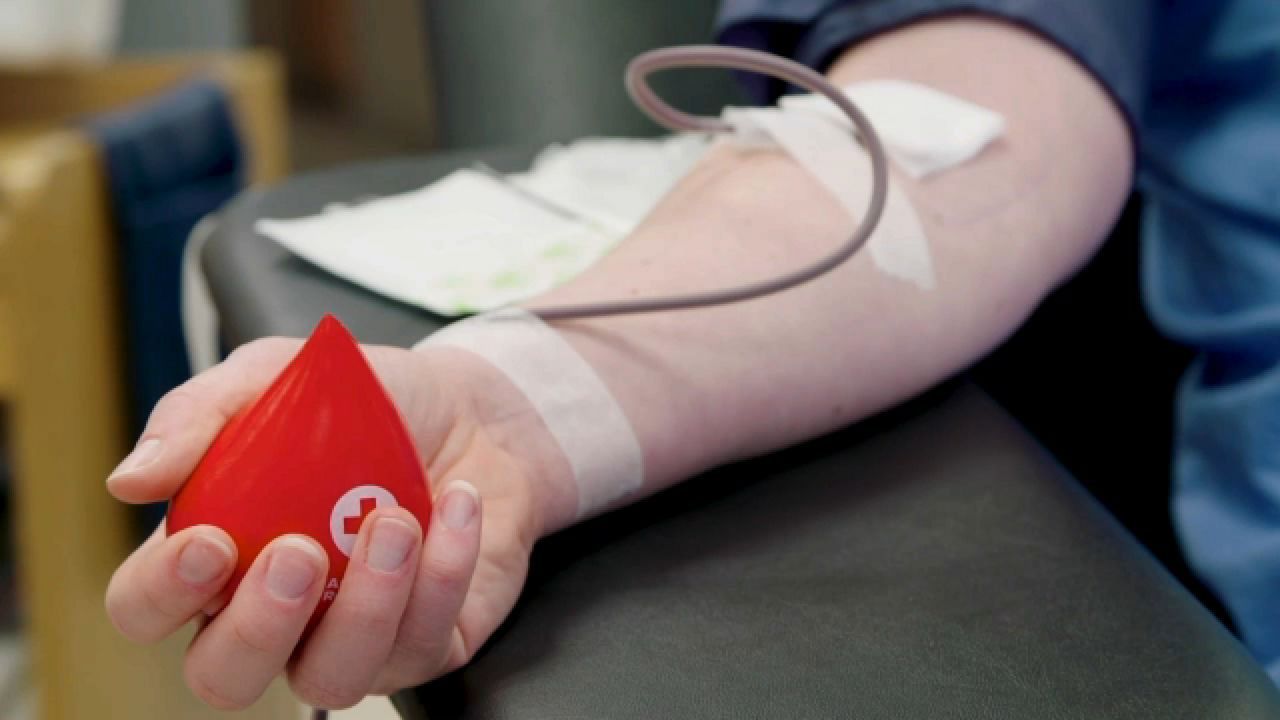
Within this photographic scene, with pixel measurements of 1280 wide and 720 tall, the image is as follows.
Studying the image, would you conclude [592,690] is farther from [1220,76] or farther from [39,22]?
[39,22]

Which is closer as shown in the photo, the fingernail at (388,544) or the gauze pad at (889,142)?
the fingernail at (388,544)

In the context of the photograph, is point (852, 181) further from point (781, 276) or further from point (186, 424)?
point (186, 424)

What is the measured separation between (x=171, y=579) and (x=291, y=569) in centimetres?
3

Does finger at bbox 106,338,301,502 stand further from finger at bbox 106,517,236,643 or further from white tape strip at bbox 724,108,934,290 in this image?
white tape strip at bbox 724,108,934,290

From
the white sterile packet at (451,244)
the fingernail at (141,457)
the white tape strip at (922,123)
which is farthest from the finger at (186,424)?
Result: the white tape strip at (922,123)

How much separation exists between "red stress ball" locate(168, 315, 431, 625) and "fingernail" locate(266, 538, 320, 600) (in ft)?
0.04

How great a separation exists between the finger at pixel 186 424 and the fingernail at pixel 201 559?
0.08ft

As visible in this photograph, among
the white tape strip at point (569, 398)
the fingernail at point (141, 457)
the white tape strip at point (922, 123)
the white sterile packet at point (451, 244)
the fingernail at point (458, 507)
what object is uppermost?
the white tape strip at point (922, 123)

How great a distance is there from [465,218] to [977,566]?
11.8 inches

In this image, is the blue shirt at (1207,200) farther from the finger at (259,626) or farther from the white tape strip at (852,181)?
the finger at (259,626)

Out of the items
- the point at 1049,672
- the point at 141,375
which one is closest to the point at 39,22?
the point at 141,375

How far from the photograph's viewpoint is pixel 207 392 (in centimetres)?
30

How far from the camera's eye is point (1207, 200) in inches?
18.6

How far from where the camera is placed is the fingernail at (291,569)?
10.4 inches
